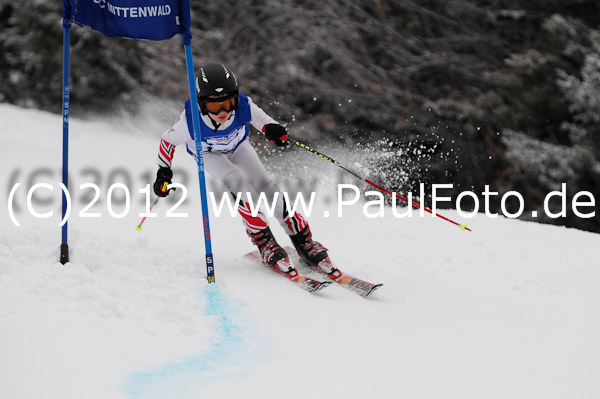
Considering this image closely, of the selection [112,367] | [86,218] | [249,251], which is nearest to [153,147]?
[86,218]

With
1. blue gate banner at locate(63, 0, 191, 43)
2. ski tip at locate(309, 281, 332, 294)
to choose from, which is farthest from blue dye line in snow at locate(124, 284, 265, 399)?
blue gate banner at locate(63, 0, 191, 43)

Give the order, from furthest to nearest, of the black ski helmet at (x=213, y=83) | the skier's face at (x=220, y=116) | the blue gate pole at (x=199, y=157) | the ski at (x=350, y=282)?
the ski at (x=350, y=282) → the skier's face at (x=220, y=116) → the black ski helmet at (x=213, y=83) → the blue gate pole at (x=199, y=157)

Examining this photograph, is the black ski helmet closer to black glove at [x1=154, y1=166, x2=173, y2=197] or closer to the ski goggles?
the ski goggles

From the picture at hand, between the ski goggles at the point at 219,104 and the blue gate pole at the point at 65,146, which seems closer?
the blue gate pole at the point at 65,146

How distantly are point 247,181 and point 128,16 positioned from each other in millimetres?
1617

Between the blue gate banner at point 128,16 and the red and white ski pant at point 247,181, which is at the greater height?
the blue gate banner at point 128,16

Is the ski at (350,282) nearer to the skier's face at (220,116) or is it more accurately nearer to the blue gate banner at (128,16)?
the skier's face at (220,116)

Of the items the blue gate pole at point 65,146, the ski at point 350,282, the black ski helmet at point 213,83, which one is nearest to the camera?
the blue gate pole at point 65,146

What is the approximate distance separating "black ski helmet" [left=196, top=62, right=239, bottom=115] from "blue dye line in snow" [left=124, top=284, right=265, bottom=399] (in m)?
1.49

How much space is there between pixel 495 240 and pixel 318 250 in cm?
222

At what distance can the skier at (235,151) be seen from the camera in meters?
4.49

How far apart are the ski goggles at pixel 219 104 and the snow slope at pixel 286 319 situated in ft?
3.71

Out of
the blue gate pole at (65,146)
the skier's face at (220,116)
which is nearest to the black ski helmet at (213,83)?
the skier's face at (220,116)

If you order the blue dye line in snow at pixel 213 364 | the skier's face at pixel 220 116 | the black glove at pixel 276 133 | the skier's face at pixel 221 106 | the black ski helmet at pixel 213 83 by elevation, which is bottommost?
the blue dye line in snow at pixel 213 364
